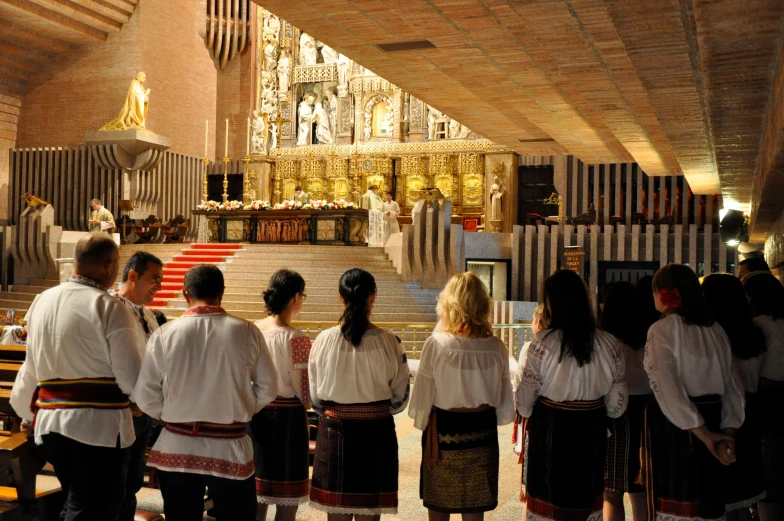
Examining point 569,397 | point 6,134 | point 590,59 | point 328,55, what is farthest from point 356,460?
point 6,134

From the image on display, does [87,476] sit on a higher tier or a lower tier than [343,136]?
lower

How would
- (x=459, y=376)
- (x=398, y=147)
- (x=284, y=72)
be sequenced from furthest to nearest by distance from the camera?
(x=284, y=72)
(x=398, y=147)
(x=459, y=376)

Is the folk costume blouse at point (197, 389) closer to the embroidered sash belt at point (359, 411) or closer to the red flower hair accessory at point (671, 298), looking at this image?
the embroidered sash belt at point (359, 411)

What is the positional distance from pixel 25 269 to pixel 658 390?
1579cm

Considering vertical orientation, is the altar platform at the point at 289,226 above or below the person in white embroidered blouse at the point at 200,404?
above

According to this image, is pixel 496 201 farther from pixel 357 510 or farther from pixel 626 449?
pixel 357 510

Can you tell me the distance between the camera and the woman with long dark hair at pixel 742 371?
3672 millimetres

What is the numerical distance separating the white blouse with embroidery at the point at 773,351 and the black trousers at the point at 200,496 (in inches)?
94.0

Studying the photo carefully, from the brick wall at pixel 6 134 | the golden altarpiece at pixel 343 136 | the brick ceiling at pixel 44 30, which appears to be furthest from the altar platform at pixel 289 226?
the brick wall at pixel 6 134

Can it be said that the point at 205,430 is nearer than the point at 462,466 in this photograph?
Yes

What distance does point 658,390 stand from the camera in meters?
3.41

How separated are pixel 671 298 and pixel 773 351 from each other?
0.77 meters

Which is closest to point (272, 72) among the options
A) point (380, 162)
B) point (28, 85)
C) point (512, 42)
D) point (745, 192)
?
point (380, 162)

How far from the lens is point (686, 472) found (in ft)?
11.4
